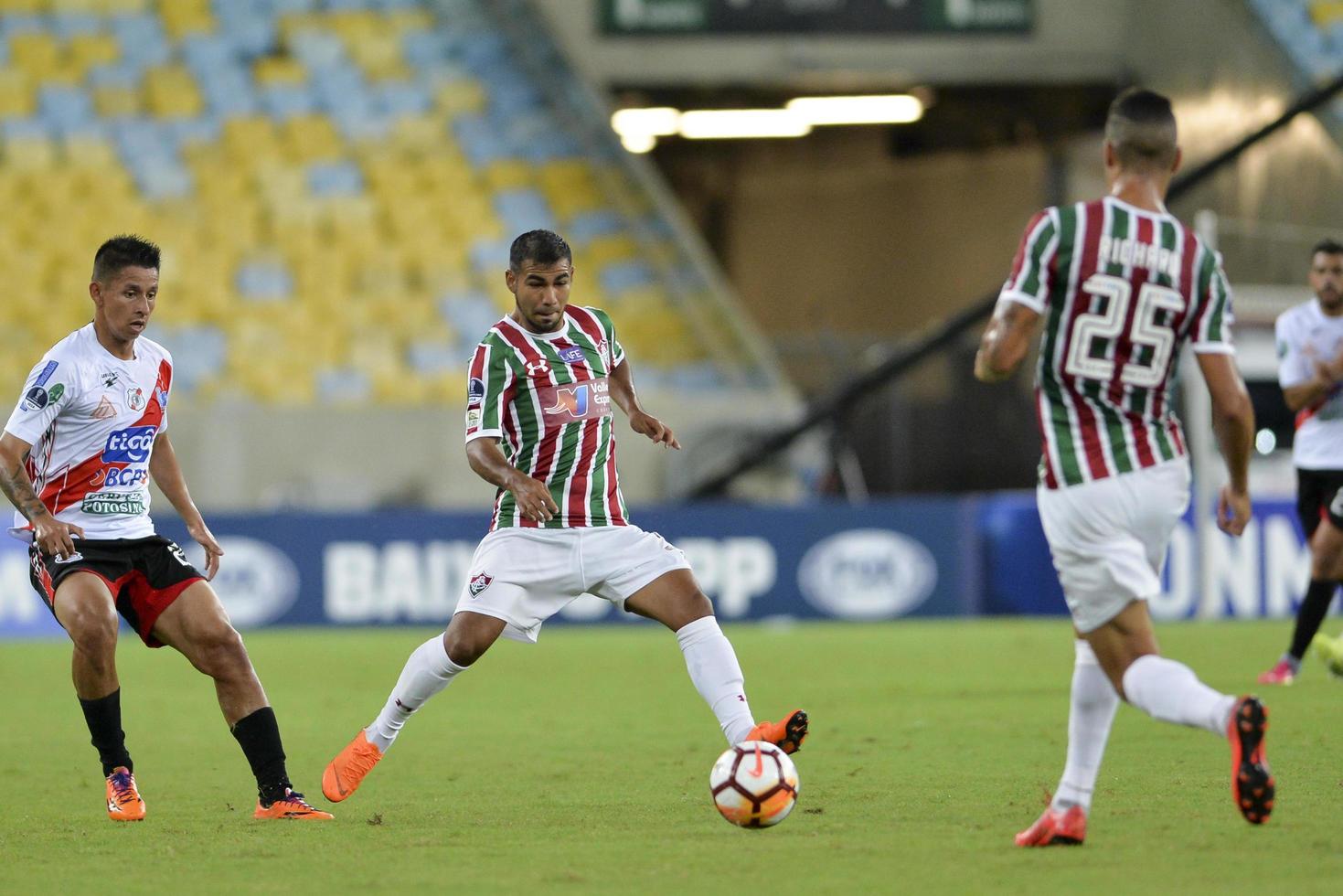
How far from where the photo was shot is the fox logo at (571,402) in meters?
7.05

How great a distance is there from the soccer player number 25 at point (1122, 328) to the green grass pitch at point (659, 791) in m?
1.31

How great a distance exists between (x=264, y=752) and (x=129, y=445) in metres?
1.16

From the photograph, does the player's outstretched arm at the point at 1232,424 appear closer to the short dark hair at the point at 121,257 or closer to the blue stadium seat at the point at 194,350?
the short dark hair at the point at 121,257

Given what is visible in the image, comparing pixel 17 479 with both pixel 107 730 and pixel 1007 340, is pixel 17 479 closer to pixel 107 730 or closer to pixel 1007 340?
pixel 107 730

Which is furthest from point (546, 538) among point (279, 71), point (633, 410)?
point (279, 71)

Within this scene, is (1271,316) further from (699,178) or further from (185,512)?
(185,512)

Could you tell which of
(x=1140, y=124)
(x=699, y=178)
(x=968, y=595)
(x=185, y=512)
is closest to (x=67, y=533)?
(x=185, y=512)

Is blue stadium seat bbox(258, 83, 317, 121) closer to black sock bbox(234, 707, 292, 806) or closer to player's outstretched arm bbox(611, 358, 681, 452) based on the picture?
player's outstretched arm bbox(611, 358, 681, 452)

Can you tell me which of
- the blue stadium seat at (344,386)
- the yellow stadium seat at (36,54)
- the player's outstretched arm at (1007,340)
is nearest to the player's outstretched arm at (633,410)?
the player's outstretched arm at (1007,340)

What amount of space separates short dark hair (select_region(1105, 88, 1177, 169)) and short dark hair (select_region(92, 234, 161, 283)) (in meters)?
3.23

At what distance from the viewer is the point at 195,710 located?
11258 mm

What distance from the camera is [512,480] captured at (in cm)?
661

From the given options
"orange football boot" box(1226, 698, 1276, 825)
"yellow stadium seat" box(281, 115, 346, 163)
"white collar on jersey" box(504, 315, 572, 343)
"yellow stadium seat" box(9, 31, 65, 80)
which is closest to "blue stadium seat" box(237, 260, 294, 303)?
"yellow stadium seat" box(281, 115, 346, 163)

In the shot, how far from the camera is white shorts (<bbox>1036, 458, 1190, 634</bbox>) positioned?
17.7 ft
